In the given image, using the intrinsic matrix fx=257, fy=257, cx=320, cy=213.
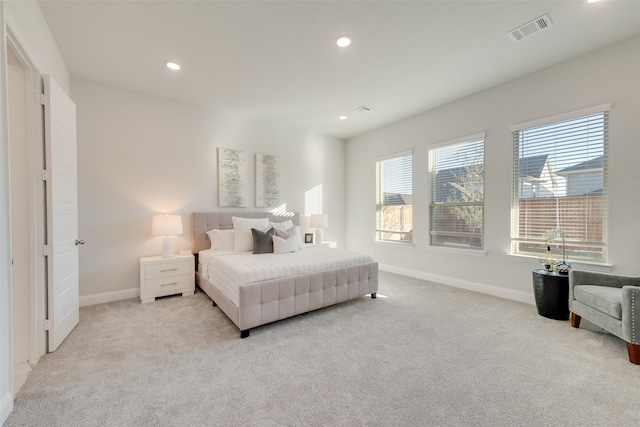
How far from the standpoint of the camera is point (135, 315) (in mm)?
3002

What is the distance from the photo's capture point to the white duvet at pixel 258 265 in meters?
2.63

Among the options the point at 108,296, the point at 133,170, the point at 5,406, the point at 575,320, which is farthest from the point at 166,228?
the point at 575,320

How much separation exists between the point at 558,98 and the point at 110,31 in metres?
4.92

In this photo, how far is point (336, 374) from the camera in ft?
6.25

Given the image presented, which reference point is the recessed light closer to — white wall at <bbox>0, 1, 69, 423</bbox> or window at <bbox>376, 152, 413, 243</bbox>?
white wall at <bbox>0, 1, 69, 423</bbox>

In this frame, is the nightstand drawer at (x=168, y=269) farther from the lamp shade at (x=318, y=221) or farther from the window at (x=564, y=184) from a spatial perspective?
the window at (x=564, y=184)

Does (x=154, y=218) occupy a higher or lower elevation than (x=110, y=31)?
Result: lower

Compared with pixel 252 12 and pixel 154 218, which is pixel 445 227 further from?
pixel 154 218

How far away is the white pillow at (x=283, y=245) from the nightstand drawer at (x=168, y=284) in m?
1.33

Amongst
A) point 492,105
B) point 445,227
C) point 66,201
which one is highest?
point 492,105

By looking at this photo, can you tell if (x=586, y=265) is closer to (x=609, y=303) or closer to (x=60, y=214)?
(x=609, y=303)

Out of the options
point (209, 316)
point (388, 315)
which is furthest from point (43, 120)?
point (388, 315)

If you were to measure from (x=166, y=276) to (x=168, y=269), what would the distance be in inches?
3.8

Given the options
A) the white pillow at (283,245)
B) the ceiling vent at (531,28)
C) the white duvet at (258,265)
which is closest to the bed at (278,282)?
the white duvet at (258,265)
